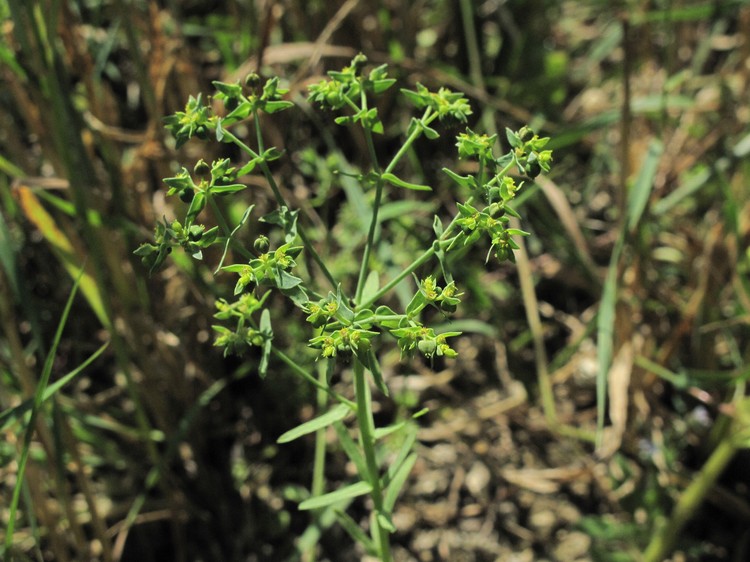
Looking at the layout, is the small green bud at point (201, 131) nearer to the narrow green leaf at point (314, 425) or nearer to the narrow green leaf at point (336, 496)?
the narrow green leaf at point (314, 425)

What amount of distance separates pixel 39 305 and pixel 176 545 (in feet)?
2.71

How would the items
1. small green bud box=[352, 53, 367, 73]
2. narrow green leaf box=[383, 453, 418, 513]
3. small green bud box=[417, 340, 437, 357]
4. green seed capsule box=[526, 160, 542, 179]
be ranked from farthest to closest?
narrow green leaf box=[383, 453, 418, 513] < small green bud box=[352, 53, 367, 73] < green seed capsule box=[526, 160, 542, 179] < small green bud box=[417, 340, 437, 357]

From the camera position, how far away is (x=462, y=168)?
2.75 metres

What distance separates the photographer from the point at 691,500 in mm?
2055

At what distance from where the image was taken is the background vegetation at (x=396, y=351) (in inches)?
81.3

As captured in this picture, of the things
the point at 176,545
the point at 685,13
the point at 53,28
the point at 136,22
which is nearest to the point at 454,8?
the point at 685,13

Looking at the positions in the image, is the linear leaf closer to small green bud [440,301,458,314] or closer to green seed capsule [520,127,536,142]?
small green bud [440,301,458,314]

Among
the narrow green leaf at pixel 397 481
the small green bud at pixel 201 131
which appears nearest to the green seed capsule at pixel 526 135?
the small green bud at pixel 201 131

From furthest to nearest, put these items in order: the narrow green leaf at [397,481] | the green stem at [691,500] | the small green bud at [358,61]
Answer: the green stem at [691,500], the narrow green leaf at [397,481], the small green bud at [358,61]

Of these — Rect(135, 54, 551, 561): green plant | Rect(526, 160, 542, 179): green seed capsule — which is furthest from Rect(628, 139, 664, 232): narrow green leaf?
Rect(526, 160, 542, 179): green seed capsule

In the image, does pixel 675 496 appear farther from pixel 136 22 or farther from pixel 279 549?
pixel 136 22

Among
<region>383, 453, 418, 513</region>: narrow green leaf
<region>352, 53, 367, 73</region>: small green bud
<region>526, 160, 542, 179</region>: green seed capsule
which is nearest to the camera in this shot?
<region>526, 160, 542, 179</region>: green seed capsule

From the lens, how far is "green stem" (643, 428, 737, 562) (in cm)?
204

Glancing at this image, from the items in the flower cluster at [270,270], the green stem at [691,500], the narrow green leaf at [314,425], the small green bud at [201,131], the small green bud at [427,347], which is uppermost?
the small green bud at [201,131]
